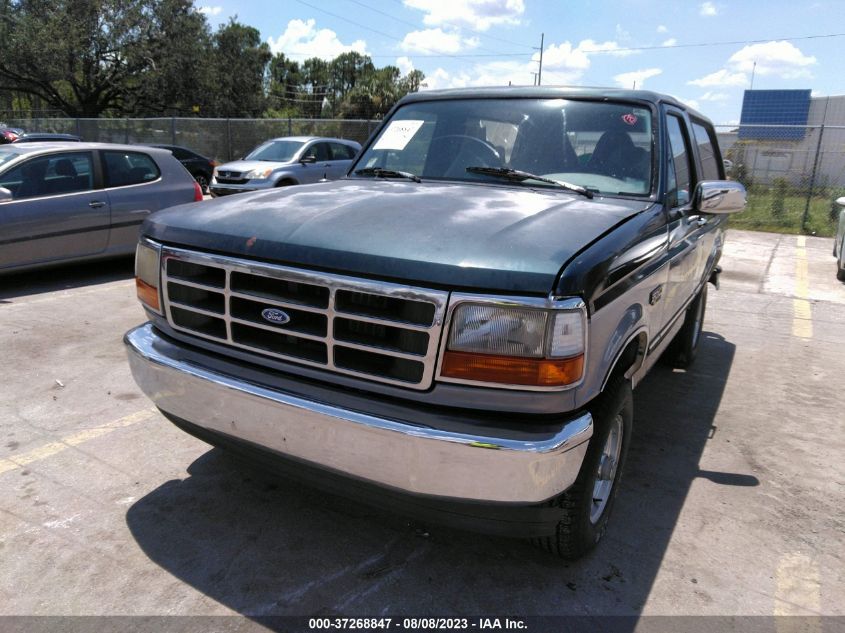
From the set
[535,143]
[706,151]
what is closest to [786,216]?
[706,151]

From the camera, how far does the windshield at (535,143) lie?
10.9 feet

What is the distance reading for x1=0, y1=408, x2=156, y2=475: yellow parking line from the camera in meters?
3.38

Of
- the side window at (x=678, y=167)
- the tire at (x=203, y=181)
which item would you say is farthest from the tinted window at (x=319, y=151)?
the side window at (x=678, y=167)

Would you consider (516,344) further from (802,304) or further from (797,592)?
(802,304)

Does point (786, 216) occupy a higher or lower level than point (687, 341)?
higher

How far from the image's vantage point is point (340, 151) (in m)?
14.9

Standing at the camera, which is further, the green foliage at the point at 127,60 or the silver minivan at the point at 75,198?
the green foliage at the point at 127,60

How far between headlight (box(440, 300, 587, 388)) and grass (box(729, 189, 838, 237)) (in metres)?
14.0

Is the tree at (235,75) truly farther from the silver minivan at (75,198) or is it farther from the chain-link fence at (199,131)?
the silver minivan at (75,198)

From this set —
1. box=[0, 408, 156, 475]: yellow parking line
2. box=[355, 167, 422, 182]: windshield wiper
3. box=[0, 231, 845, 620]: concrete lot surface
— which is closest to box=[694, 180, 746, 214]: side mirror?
box=[0, 231, 845, 620]: concrete lot surface

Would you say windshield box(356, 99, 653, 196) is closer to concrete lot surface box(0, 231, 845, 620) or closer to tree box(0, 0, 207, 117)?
concrete lot surface box(0, 231, 845, 620)

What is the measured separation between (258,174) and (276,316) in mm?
11275

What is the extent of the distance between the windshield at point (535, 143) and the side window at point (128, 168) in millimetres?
4825

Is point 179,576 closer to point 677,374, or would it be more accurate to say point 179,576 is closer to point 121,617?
point 121,617
